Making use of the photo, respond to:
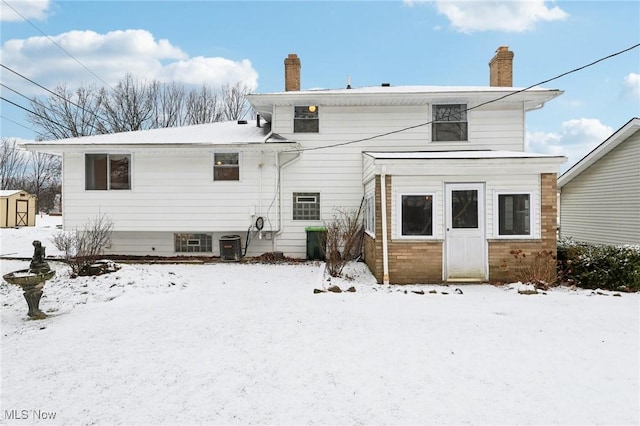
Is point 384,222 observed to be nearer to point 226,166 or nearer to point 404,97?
point 404,97

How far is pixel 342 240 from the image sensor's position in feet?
37.2

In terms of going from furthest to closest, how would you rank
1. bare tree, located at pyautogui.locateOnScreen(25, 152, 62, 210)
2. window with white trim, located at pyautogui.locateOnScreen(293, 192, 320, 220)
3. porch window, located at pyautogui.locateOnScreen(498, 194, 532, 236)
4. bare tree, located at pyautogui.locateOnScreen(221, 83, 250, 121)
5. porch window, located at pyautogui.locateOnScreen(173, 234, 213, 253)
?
1. bare tree, located at pyautogui.locateOnScreen(25, 152, 62, 210)
2. bare tree, located at pyautogui.locateOnScreen(221, 83, 250, 121)
3. porch window, located at pyautogui.locateOnScreen(173, 234, 213, 253)
4. window with white trim, located at pyautogui.locateOnScreen(293, 192, 320, 220)
5. porch window, located at pyautogui.locateOnScreen(498, 194, 532, 236)

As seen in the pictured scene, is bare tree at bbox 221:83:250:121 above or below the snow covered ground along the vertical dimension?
above

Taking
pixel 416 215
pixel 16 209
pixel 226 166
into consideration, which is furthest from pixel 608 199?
pixel 16 209

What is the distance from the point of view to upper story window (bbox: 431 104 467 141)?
480 inches

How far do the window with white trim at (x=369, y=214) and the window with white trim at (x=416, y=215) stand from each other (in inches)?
42.1

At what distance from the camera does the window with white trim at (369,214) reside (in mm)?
9859

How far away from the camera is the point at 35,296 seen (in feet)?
20.7

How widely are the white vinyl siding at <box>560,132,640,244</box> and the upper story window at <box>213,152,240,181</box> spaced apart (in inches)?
514

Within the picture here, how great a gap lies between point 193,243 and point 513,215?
33.2ft

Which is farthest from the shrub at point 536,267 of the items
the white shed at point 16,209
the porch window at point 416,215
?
the white shed at point 16,209

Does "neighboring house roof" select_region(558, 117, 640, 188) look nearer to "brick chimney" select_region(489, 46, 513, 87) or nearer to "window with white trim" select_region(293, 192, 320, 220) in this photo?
"brick chimney" select_region(489, 46, 513, 87)

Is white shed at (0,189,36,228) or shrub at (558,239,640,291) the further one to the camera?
white shed at (0,189,36,228)

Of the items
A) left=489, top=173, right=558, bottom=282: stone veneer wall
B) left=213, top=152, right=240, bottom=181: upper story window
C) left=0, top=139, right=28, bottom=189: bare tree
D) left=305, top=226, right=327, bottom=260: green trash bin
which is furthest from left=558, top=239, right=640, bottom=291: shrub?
left=0, top=139, right=28, bottom=189: bare tree
